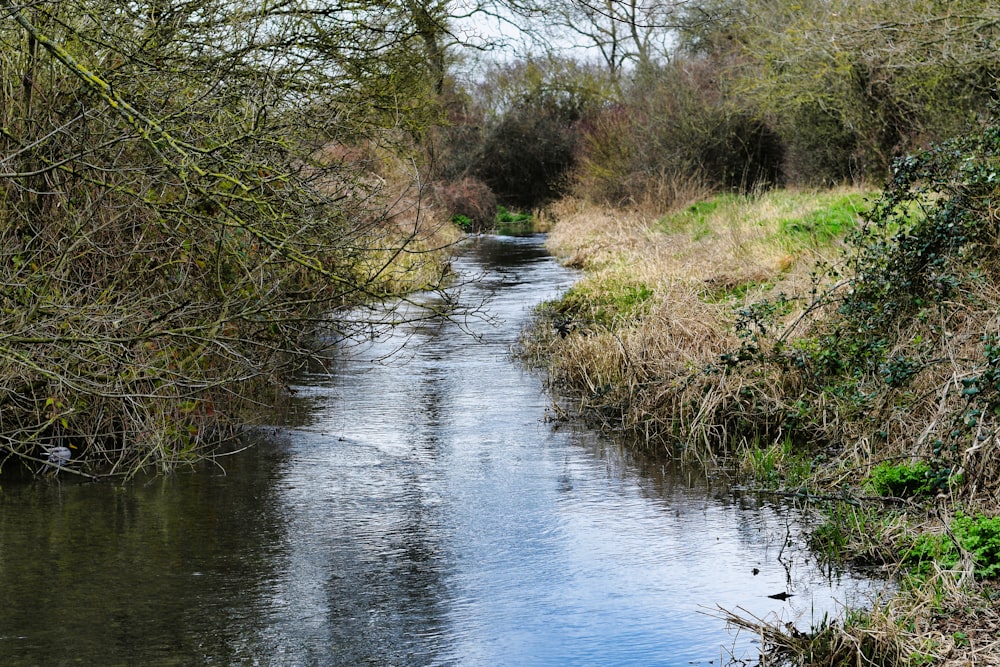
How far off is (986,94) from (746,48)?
267 inches

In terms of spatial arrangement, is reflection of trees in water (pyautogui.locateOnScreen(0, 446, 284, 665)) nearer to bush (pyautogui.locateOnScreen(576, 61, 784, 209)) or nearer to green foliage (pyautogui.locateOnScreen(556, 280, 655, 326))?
green foliage (pyautogui.locateOnScreen(556, 280, 655, 326))

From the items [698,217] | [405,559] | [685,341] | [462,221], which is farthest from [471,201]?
[405,559]

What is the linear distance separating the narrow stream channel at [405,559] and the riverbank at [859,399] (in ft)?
1.42

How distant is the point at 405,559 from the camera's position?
22.1 feet

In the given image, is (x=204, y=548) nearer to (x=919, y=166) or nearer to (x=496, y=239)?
(x=919, y=166)

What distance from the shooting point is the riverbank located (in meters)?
5.39

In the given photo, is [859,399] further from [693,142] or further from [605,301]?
[693,142]

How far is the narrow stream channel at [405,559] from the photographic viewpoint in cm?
552

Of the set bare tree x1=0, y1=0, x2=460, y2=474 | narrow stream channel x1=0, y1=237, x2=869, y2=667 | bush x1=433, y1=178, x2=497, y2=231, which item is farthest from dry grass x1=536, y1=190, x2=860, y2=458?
bush x1=433, y1=178, x2=497, y2=231

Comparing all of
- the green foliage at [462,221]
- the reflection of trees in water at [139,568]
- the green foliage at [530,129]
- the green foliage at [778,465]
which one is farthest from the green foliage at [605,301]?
Result: the green foliage at [530,129]

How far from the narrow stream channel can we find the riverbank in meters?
0.43

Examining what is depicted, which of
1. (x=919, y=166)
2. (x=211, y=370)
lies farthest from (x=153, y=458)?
(x=919, y=166)

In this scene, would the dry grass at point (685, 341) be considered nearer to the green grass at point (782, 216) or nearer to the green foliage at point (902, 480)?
the green grass at point (782, 216)

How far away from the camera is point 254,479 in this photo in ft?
27.7
